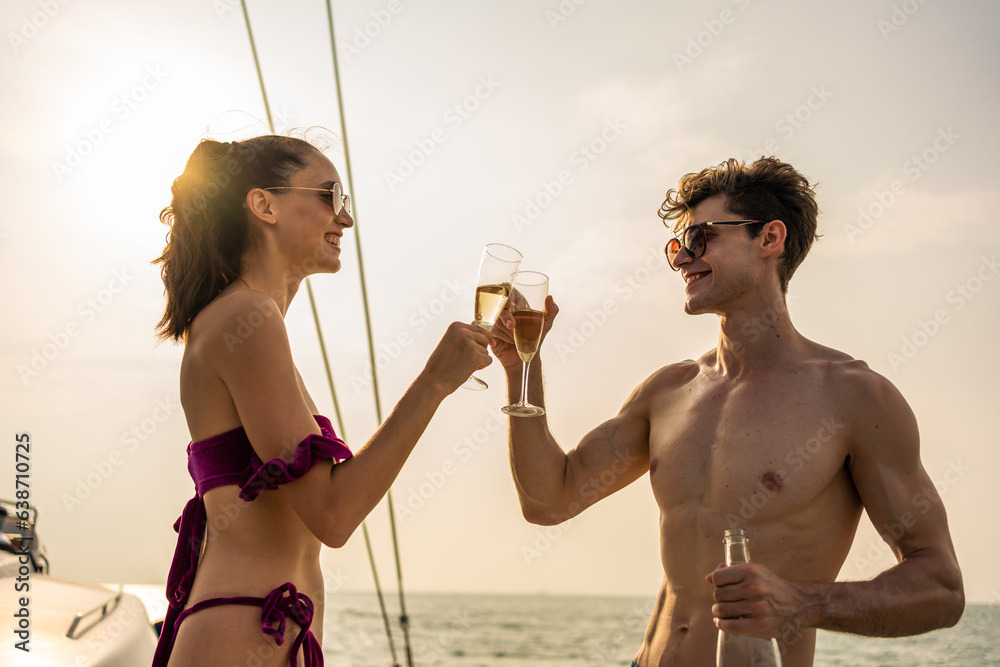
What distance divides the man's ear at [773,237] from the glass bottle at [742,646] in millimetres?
1721

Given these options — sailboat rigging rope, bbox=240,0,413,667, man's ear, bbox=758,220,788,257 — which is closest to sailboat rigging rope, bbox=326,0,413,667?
sailboat rigging rope, bbox=240,0,413,667

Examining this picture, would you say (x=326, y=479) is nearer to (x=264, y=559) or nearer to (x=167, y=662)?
(x=264, y=559)

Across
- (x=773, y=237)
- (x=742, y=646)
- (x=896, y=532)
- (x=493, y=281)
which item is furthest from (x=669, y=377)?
(x=742, y=646)

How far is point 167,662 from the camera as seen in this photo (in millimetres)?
2010

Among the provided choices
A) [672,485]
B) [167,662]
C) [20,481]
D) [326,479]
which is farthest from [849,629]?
[20,481]

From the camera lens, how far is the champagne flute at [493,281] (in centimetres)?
254

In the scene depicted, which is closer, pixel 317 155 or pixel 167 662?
pixel 167 662

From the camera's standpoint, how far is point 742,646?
202 centimetres

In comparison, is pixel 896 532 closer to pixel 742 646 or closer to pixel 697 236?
pixel 742 646

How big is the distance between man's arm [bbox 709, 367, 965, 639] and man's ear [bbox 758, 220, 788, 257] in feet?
2.42

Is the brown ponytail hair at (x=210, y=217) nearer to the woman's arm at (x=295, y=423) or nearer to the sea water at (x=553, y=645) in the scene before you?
the woman's arm at (x=295, y=423)

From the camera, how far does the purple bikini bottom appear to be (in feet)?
6.21

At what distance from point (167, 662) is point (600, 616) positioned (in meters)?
46.7

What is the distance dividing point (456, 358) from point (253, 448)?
556 mm
